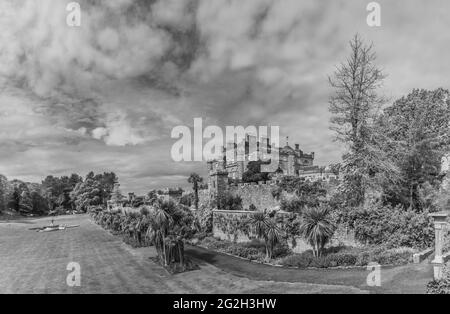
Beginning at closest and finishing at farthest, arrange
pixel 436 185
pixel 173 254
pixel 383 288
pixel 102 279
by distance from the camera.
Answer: pixel 383 288 → pixel 102 279 → pixel 173 254 → pixel 436 185

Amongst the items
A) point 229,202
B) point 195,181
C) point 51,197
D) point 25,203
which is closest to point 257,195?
point 229,202

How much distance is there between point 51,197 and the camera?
338ft

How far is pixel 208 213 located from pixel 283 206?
33.1ft

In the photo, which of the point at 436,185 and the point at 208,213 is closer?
the point at 436,185

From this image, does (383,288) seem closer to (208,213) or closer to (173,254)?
(173,254)

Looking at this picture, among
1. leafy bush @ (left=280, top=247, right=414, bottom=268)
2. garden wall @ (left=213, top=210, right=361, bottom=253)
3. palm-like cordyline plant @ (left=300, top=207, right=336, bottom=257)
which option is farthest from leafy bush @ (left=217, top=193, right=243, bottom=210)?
palm-like cordyline plant @ (left=300, top=207, right=336, bottom=257)

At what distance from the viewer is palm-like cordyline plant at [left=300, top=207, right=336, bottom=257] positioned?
66.7 ft

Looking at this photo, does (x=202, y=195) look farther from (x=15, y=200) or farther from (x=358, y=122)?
(x=15, y=200)

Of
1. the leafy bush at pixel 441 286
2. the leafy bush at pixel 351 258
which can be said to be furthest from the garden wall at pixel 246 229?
the leafy bush at pixel 441 286

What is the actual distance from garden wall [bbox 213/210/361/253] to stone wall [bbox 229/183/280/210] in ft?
16.3

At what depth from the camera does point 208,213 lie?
35.6 metres

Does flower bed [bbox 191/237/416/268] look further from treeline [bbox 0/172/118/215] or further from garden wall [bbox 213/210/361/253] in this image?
treeline [bbox 0/172/118/215]
